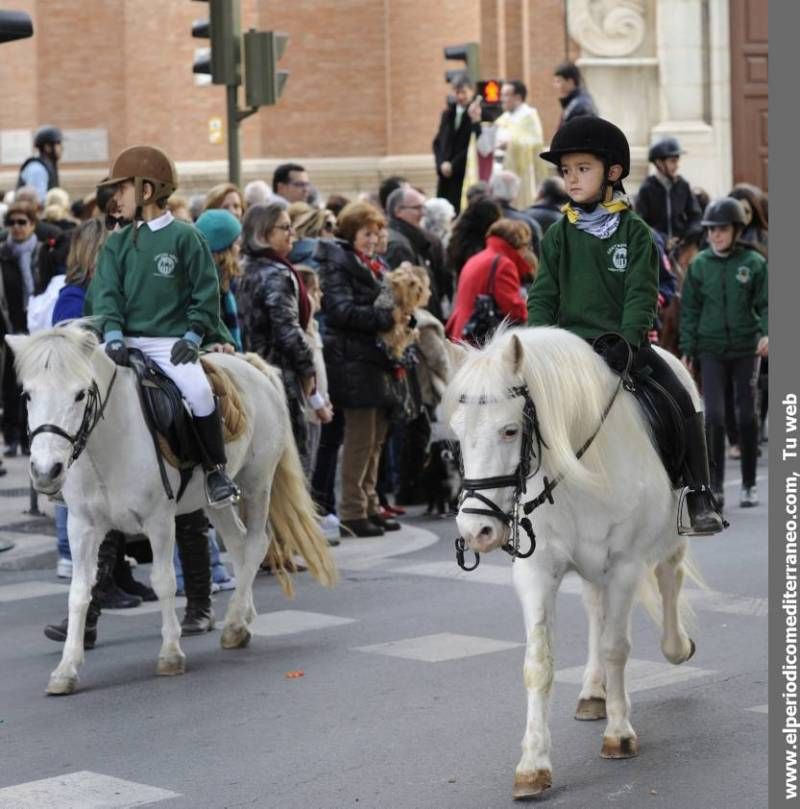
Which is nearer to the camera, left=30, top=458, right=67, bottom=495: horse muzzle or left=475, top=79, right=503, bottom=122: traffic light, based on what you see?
left=30, top=458, right=67, bottom=495: horse muzzle

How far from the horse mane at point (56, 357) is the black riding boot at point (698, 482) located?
9.09 ft

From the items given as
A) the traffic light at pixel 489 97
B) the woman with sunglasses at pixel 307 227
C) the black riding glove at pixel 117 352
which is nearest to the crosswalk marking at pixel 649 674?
the black riding glove at pixel 117 352

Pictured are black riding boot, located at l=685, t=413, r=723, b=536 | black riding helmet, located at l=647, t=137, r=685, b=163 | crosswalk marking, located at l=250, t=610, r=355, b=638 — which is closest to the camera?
black riding boot, located at l=685, t=413, r=723, b=536

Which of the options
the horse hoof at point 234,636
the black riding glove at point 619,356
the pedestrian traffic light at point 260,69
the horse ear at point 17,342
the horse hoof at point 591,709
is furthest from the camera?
the pedestrian traffic light at point 260,69

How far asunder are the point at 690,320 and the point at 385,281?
2.93 m

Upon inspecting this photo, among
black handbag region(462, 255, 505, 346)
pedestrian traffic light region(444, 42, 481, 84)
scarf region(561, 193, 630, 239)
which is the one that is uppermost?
pedestrian traffic light region(444, 42, 481, 84)

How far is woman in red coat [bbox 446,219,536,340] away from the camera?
15.1 meters

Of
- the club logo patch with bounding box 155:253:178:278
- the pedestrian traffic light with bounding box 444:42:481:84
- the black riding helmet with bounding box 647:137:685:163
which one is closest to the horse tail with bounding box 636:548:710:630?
the club logo patch with bounding box 155:253:178:278

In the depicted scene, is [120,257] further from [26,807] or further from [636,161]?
[636,161]

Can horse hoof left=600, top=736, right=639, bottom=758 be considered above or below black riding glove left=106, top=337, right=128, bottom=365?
below

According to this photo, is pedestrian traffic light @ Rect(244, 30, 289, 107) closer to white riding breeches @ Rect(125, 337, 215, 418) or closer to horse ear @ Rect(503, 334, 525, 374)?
white riding breeches @ Rect(125, 337, 215, 418)

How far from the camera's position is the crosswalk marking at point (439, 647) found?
994 cm

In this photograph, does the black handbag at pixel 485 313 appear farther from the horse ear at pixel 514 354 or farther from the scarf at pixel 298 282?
the horse ear at pixel 514 354

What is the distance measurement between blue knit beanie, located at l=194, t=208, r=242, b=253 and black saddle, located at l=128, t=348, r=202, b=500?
7.72 feet
